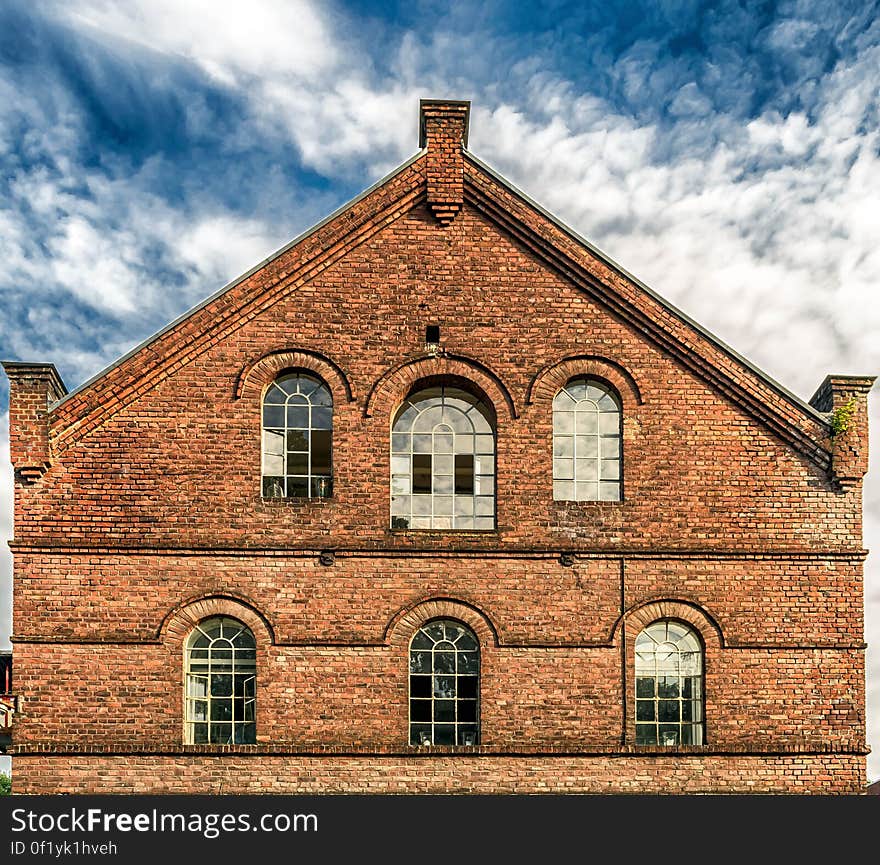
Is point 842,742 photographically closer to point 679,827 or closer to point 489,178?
point 679,827

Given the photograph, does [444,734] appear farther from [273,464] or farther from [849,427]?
[849,427]

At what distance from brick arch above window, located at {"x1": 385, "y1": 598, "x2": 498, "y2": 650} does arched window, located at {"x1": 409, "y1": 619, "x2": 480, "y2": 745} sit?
0.38 ft


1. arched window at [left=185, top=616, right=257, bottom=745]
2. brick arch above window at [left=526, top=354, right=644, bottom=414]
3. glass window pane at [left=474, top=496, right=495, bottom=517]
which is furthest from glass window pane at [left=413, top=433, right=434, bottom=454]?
arched window at [left=185, top=616, right=257, bottom=745]

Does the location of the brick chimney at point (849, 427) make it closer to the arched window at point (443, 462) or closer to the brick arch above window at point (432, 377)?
the brick arch above window at point (432, 377)

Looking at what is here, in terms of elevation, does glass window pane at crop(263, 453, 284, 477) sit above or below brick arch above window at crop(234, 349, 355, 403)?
below

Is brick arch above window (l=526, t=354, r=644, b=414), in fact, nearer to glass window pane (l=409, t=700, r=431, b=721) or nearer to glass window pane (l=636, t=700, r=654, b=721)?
glass window pane (l=636, t=700, r=654, b=721)

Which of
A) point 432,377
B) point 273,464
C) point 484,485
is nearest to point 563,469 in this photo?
point 484,485

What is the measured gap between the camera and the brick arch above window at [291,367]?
13.8 m

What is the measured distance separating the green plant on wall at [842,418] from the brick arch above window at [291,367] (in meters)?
6.63

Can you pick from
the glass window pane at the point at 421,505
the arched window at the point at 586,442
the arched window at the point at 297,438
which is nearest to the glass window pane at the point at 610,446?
the arched window at the point at 586,442

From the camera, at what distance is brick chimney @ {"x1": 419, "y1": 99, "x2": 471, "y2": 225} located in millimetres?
14320

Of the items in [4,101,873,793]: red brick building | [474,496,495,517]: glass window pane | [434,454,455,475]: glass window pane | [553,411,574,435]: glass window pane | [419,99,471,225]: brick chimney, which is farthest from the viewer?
[419,99,471,225]: brick chimney

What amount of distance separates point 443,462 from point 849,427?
5600 millimetres

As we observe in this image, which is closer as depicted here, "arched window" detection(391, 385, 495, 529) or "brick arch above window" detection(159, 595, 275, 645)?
"brick arch above window" detection(159, 595, 275, 645)
